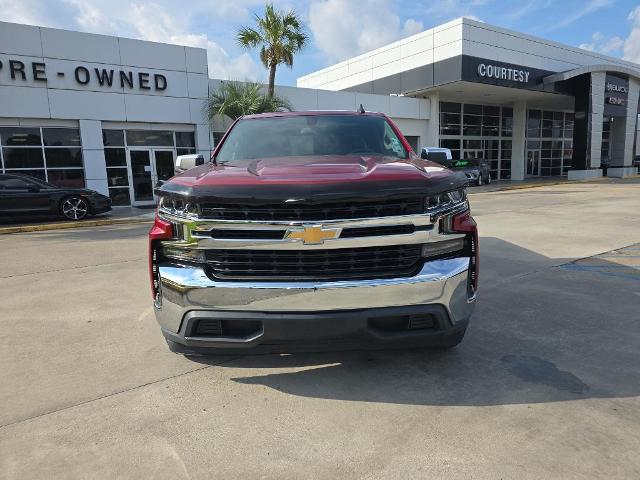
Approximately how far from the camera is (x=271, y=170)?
9.53 feet

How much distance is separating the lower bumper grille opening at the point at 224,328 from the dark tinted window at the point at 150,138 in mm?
16920

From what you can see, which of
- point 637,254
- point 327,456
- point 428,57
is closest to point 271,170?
point 327,456

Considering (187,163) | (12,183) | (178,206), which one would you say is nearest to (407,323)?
(178,206)

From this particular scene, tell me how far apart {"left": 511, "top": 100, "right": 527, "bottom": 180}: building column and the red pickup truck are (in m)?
33.2

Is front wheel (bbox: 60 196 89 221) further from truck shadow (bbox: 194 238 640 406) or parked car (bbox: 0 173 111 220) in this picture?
truck shadow (bbox: 194 238 640 406)

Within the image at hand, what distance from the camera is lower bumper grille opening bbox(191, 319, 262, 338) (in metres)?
2.60

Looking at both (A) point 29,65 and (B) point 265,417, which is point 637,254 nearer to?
(B) point 265,417

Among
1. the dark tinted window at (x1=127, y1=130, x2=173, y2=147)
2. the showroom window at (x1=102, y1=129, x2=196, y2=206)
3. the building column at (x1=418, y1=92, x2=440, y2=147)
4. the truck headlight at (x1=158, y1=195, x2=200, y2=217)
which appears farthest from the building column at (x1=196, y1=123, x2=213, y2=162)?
the truck headlight at (x1=158, y1=195, x2=200, y2=217)

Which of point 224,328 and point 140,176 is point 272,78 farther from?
point 224,328

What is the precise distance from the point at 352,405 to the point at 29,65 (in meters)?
17.7

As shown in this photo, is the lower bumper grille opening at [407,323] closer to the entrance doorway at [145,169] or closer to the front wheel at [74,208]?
the front wheel at [74,208]

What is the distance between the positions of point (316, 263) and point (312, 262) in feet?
0.08

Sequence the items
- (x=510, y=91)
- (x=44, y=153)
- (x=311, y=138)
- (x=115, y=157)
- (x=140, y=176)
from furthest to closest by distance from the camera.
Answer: (x=510, y=91), (x=140, y=176), (x=115, y=157), (x=44, y=153), (x=311, y=138)

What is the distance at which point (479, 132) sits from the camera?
3170cm
